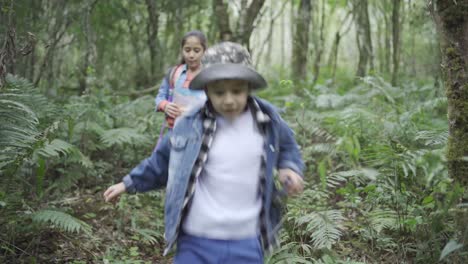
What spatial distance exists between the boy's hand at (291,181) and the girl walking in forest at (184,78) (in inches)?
103

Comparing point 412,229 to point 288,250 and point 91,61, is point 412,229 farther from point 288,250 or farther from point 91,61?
point 91,61

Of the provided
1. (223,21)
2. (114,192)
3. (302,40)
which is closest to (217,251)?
(114,192)

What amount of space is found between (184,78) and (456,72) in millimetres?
2848

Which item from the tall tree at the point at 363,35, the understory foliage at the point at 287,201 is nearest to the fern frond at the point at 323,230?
the understory foliage at the point at 287,201

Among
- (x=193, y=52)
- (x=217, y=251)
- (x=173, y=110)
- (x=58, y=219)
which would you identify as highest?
(x=193, y=52)

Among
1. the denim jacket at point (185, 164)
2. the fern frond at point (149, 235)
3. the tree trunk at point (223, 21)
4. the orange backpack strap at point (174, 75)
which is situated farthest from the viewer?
the tree trunk at point (223, 21)

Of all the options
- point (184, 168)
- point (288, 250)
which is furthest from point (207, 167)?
point (288, 250)

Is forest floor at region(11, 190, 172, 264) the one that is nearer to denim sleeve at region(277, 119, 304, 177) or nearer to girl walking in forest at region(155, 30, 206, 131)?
girl walking in forest at region(155, 30, 206, 131)

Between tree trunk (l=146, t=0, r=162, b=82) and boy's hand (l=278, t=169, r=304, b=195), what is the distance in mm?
8567

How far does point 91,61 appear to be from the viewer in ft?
27.9

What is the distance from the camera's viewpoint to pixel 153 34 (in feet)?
35.0

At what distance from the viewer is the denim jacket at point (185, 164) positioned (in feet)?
7.97

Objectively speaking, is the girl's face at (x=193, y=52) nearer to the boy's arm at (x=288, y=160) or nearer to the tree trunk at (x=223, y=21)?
the boy's arm at (x=288, y=160)

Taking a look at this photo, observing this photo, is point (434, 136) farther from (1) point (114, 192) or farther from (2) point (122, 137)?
(2) point (122, 137)
